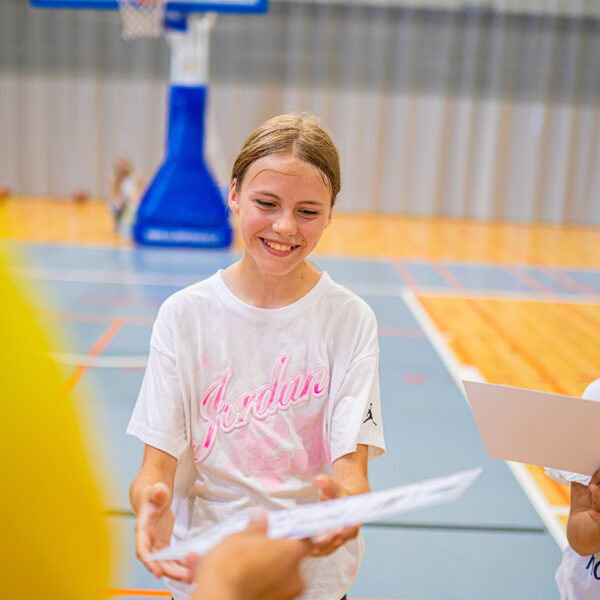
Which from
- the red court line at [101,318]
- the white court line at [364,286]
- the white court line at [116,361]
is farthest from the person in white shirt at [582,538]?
the white court line at [364,286]

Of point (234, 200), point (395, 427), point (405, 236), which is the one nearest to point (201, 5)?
point (405, 236)

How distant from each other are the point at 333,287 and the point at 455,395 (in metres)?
2.33

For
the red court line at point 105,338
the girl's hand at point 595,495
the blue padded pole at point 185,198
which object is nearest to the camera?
the girl's hand at point 595,495

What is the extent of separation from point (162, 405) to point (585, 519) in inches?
32.1

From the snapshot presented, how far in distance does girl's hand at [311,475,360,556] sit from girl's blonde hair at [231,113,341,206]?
58cm

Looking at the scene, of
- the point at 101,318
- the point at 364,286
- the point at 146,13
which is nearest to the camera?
the point at 101,318

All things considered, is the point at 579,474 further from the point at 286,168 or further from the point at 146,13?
the point at 146,13

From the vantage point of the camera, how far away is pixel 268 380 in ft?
4.66

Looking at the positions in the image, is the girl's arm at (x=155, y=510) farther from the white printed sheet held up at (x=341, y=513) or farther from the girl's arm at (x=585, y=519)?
the girl's arm at (x=585, y=519)

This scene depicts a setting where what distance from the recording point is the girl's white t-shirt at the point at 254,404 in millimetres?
1386

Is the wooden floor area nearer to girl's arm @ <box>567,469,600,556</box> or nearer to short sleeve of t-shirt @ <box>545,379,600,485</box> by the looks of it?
short sleeve of t-shirt @ <box>545,379,600,485</box>

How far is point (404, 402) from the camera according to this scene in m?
3.55

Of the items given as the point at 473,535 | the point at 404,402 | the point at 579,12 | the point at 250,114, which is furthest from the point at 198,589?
the point at 579,12

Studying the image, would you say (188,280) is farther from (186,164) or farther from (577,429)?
(577,429)
